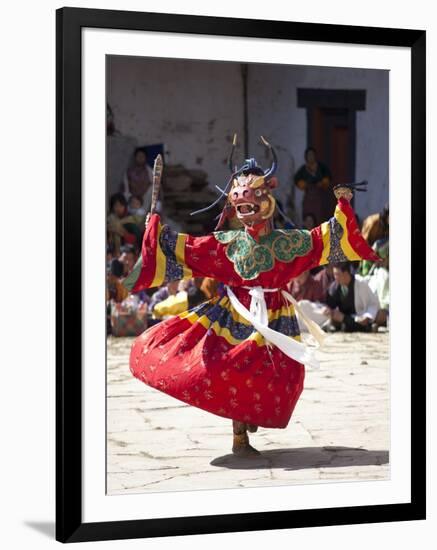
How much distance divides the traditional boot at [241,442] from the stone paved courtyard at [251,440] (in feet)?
0.18

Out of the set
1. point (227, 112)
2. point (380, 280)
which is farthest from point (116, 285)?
point (227, 112)

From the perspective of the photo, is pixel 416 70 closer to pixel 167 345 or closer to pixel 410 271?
pixel 410 271

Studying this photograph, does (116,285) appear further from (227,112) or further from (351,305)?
(227,112)

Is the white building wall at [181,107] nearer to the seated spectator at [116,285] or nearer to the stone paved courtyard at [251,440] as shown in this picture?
the seated spectator at [116,285]

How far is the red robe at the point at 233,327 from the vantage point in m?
5.09

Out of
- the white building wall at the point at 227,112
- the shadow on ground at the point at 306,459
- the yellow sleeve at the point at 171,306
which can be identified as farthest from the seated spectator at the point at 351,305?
the shadow on ground at the point at 306,459

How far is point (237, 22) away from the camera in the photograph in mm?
4590

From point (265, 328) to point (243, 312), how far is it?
123 millimetres

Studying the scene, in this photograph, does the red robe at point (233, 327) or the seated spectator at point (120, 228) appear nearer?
the red robe at point (233, 327)

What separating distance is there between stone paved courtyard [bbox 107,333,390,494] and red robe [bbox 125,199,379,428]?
267mm

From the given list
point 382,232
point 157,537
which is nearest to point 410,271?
point 157,537

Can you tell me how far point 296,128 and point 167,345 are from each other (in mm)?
6805

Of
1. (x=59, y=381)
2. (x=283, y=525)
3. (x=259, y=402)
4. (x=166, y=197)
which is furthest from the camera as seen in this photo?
(x=166, y=197)

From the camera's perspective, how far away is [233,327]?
17.2ft
